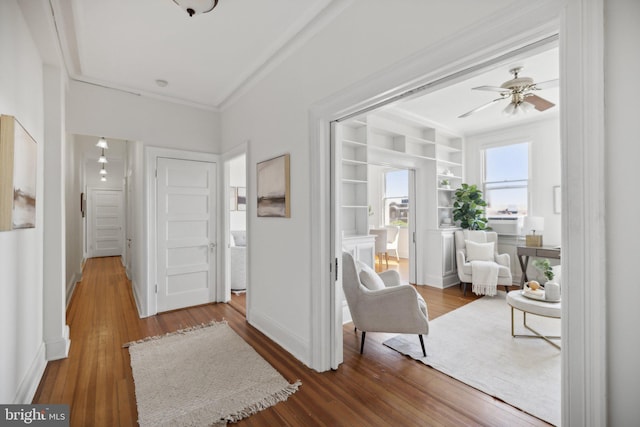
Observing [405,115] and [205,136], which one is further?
[405,115]

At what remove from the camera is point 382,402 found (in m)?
2.03

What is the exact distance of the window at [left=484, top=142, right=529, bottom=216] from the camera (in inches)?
203

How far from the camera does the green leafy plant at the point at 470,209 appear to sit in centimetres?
515

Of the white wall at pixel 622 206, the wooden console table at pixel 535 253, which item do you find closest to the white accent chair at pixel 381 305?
the white wall at pixel 622 206

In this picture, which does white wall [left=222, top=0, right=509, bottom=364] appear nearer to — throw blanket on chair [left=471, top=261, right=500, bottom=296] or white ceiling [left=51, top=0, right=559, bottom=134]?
white ceiling [left=51, top=0, right=559, bottom=134]

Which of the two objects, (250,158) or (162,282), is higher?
(250,158)

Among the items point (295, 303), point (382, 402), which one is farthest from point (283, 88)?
point (382, 402)

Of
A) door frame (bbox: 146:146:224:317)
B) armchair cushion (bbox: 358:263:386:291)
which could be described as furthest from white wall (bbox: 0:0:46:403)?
armchair cushion (bbox: 358:263:386:291)

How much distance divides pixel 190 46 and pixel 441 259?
4667mm

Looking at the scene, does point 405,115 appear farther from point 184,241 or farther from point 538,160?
point 184,241

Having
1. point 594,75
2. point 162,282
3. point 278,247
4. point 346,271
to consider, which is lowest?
point 162,282

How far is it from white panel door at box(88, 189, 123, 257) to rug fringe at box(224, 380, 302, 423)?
9.31 metres

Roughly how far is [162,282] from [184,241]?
60 cm

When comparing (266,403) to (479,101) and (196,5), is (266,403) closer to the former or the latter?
(196,5)
